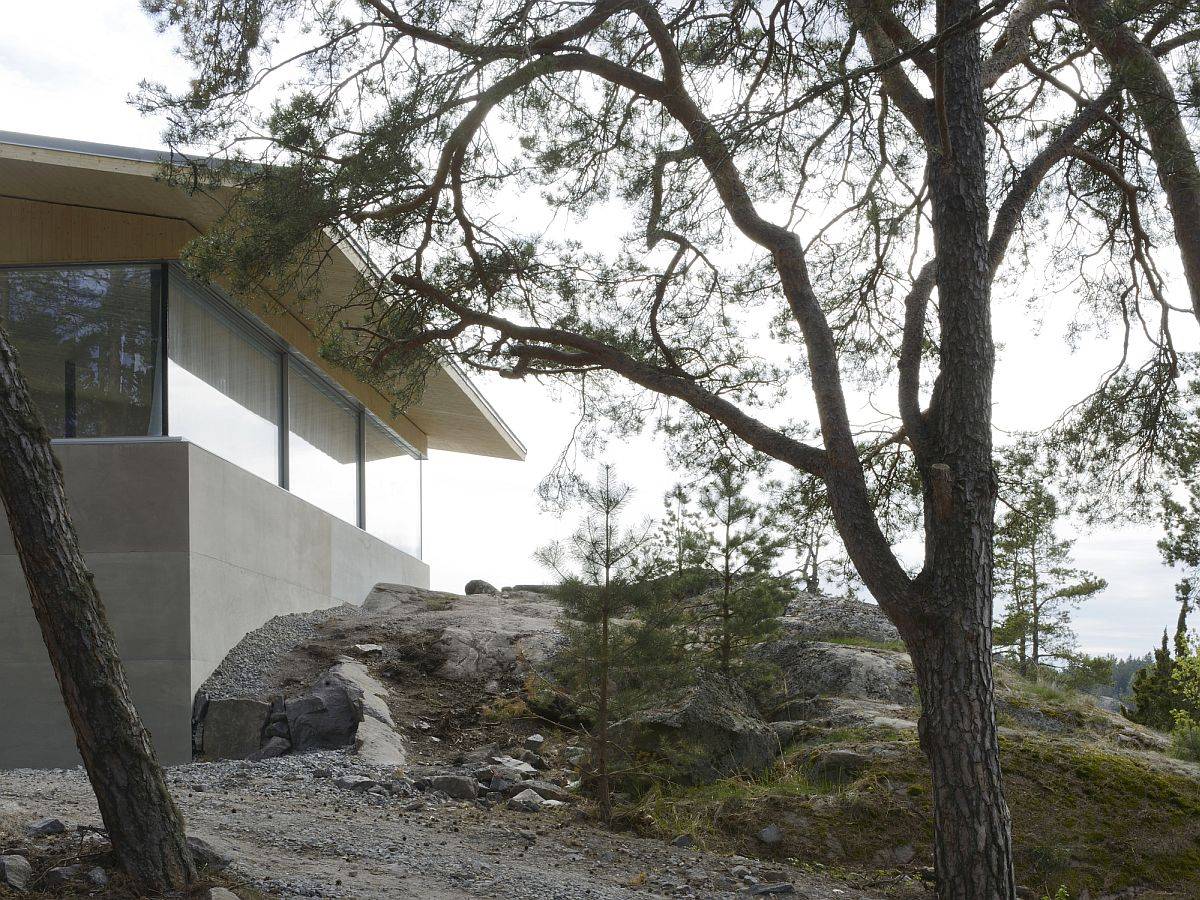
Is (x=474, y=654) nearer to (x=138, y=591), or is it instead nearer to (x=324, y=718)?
(x=324, y=718)

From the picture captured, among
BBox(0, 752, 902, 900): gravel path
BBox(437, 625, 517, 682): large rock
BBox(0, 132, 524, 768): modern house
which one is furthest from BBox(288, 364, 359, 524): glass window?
BBox(0, 752, 902, 900): gravel path

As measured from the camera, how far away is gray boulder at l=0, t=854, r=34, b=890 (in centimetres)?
390

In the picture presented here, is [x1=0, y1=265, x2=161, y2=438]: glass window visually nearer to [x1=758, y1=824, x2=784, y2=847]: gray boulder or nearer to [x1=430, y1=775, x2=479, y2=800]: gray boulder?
[x1=430, y1=775, x2=479, y2=800]: gray boulder

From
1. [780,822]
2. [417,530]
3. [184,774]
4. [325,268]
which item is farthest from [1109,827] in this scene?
[417,530]

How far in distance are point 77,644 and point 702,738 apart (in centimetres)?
550

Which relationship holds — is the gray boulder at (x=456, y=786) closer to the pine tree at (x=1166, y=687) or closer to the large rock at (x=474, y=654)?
the large rock at (x=474, y=654)

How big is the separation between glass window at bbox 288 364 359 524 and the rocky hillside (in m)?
2.69

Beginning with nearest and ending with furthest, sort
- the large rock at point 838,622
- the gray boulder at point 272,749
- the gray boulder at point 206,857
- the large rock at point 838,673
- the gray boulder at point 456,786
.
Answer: the gray boulder at point 206,857 → the gray boulder at point 456,786 → the gray boulder at point 272,749 → the large rock at point 838,673 → the large rock at point 838,622

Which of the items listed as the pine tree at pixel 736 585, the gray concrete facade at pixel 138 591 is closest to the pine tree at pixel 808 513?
the pine tree at pixel 736 585

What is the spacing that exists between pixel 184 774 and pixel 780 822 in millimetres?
4504

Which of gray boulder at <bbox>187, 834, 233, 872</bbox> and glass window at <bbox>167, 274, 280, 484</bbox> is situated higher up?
glass window at <bbox>167, 274, 280, 484</bbox>

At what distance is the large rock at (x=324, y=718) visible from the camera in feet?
28.3

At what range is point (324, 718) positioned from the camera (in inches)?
346

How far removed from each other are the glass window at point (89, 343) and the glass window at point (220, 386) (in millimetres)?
238
